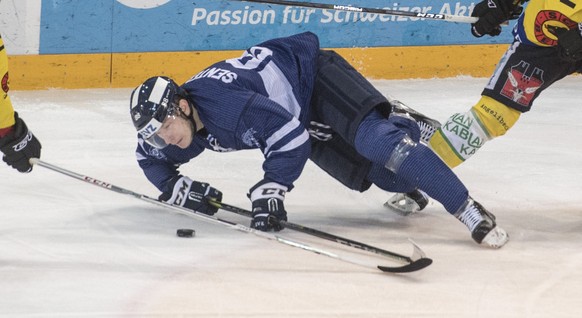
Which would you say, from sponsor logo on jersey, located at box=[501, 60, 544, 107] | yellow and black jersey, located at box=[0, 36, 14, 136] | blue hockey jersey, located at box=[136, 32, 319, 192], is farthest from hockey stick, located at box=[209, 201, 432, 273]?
sponsor logo on jersey, located at box=[501, 60, 544, 107]

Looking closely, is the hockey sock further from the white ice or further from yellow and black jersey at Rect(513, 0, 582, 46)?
yellow and black jersey at Rect(513, 0, 582, 46)

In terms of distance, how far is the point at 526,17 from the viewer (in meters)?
4.25

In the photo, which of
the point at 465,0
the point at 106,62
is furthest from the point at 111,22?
the point at 465,0

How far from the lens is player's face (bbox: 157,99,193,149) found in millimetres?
3855

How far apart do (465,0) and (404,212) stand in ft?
10.2

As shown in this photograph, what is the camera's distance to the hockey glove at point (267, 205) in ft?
12.8

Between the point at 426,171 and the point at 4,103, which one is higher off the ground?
the point at 426,171

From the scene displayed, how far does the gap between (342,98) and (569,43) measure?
83cm

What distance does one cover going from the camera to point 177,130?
3.87 metres

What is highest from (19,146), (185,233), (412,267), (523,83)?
(523,83)

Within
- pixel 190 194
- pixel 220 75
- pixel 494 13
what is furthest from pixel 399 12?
Answer: pixel 190 194

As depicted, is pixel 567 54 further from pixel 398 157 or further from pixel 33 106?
pixel 33 106

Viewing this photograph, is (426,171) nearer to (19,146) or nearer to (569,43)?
(569,43)

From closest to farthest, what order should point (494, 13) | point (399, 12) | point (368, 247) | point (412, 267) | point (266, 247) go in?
point (412, 267)
point (368, 247)
point (266, 247)
point (494, 13)
point (399, 12)
